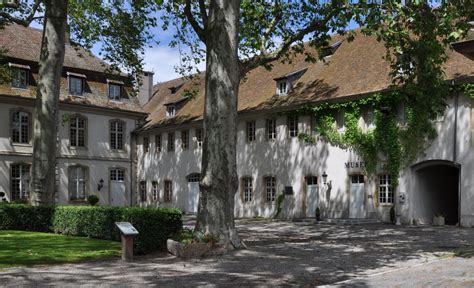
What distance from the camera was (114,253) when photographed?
499 inches

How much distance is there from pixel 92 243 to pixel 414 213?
1410 cm

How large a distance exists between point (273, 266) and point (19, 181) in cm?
2539

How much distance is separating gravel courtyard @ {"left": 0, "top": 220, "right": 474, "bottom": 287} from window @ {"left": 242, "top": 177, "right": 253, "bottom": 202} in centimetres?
1430

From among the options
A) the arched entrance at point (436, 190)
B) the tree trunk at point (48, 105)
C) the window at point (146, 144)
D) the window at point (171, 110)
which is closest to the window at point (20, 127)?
the window at point (146, 144)

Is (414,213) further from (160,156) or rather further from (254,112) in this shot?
(160,156)

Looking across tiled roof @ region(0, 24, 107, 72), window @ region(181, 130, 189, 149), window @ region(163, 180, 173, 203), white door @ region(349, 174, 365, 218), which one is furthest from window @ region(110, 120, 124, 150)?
white door @ region(349, 174, 365, 218)

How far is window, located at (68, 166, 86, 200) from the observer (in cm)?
3444

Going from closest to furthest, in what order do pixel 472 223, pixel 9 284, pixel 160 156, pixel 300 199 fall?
pixel 9 284
pixel 472 223
pixel 300 199
pixel 160 156

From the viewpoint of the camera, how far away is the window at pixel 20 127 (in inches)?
1261

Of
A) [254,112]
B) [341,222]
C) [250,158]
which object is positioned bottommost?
[341,222]

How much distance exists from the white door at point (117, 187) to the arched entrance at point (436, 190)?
20.5 meters

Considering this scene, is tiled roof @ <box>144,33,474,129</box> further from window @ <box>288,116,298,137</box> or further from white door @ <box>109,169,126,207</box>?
white door @ <box>109,169,126,207</box>

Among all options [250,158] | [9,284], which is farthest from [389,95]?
[9,284]

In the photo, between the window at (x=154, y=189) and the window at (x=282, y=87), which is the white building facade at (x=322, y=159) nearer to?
the window at (x=282, y=87)
